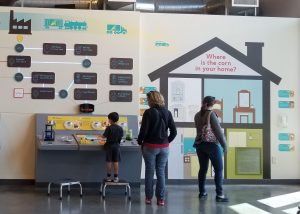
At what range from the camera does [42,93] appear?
7.21 m

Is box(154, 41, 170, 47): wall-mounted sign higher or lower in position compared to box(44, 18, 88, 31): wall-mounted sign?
lower

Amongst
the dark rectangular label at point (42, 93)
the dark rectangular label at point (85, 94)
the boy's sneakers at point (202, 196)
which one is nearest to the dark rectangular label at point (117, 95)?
the dark rectangular label at point (85, 94)

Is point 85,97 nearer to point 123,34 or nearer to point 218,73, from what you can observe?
point 123,34

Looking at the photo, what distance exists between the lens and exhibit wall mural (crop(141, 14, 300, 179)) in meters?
7.60

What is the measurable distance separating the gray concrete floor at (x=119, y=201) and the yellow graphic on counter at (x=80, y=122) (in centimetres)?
95

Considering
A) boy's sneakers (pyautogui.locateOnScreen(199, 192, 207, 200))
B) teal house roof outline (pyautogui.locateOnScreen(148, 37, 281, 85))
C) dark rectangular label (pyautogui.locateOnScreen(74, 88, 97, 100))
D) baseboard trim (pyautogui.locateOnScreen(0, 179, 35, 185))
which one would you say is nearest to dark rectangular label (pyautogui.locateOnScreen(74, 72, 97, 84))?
dark rectangular label (pyautogui.locateOnScreen(74, 88, 97, 100))

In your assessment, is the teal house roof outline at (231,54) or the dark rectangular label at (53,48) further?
the teal house roof outline at (231,54)

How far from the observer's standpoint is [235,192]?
270 inches

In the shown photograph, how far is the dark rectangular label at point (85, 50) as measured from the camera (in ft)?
23.9

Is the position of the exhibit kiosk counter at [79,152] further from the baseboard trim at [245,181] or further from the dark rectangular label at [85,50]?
the dark rectangular label at [85,50]

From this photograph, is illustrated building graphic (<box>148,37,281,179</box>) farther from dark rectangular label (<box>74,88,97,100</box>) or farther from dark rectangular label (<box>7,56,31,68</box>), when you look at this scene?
dark rectangular label (<box>7,56,31,68</box>)

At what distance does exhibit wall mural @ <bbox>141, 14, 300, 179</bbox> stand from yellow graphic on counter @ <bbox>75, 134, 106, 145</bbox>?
1296 millimetres

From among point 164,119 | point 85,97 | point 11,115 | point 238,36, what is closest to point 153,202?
point 164,119

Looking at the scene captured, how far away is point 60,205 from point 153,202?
116cm
